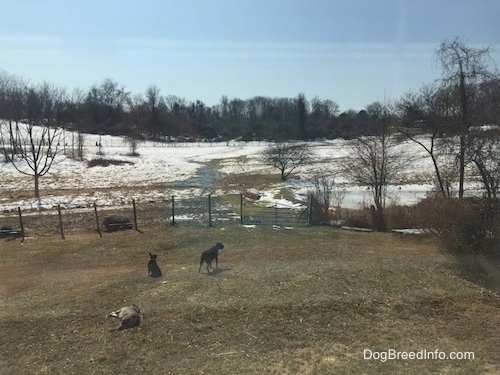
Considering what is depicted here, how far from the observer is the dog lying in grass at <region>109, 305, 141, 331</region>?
7727mm

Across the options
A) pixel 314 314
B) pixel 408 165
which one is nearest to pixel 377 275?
pixel 314 314

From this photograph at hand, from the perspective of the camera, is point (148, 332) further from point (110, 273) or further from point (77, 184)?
point (77, 184)

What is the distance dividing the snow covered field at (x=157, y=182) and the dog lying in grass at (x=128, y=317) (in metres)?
17.3

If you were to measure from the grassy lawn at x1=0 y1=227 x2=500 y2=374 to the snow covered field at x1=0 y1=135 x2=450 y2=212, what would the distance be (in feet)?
42.3

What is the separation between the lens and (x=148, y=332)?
7492 mm

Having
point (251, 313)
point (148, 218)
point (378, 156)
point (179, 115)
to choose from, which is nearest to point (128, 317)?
point (251, 313)

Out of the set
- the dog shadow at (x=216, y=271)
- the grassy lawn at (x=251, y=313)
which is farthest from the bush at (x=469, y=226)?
the dog shadow at (x=216, y=271)

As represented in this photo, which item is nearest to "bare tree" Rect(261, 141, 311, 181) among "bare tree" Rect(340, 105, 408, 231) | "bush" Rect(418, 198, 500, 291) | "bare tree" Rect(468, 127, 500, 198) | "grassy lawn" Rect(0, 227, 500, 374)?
"bare tree" Rect(340, 105, 408, 231)

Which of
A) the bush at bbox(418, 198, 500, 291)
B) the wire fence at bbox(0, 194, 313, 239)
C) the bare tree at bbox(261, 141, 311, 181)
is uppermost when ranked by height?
the bare tree at bbox(261, 141, 311, 181)

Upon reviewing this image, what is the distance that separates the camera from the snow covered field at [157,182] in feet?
90.6

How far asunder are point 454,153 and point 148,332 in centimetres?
1294

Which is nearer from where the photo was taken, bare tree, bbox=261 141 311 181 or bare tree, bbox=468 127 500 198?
bare tree, bbox=468 127 500 198

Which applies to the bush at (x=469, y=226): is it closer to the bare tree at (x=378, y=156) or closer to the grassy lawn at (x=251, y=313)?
the grassy lawn at (x=251, y=313)

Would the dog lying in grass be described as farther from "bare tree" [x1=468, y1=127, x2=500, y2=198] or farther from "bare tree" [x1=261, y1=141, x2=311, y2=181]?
"bare tree" [x1=261, y1=141, x2=311, y2=181]
